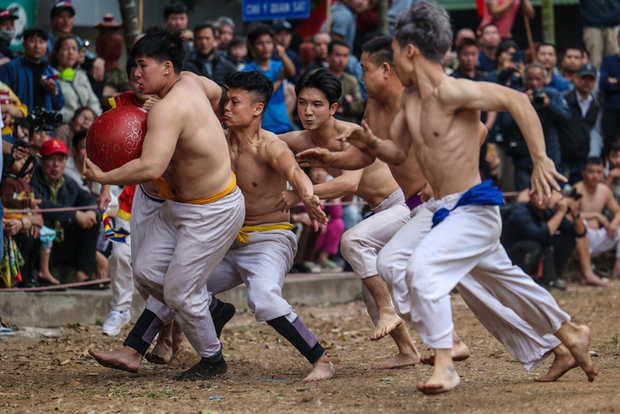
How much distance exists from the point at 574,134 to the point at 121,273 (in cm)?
628

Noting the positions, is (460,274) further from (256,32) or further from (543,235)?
(543,235)

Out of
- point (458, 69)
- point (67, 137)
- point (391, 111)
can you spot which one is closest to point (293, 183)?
point (391, 111)

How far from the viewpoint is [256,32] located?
10.6 metres

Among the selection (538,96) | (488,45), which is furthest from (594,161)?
(488,45)

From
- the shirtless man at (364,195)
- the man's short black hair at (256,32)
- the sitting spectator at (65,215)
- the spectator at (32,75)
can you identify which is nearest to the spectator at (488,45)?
the man's short black hair at (256,32)

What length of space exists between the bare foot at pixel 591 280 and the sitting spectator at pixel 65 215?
6.04 m

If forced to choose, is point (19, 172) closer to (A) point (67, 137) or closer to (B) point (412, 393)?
(A) point (67, 137)

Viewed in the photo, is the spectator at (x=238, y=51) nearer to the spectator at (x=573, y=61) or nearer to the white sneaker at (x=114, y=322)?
the white sneaker at (x=114, y=322)

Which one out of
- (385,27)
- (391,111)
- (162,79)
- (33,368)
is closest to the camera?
(162,79)

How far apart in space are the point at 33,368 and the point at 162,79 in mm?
2326

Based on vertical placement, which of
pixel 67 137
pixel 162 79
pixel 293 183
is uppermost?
pixel 162 79

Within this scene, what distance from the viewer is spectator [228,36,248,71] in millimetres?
11344

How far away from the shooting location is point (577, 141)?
39.5 feet

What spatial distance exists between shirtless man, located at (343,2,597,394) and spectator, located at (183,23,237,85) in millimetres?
5504
